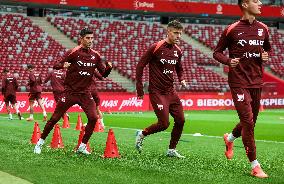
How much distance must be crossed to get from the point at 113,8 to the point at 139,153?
38.4 meters

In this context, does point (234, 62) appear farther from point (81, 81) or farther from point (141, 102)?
point (141, 102)

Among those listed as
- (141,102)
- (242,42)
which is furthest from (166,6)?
(242,42)

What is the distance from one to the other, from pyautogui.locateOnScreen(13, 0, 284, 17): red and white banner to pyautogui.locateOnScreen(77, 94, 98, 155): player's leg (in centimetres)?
3491

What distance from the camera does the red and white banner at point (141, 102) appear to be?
3281 cm

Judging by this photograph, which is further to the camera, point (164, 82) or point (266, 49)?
point (164, 82)

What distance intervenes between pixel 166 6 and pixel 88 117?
4124 cm

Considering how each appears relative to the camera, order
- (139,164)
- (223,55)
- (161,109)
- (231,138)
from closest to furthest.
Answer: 1. (223,55)
2. (139,164)
3. (231,138)
4. (161,109)

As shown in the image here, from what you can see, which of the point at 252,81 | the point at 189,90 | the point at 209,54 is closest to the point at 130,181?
the point at 252,81

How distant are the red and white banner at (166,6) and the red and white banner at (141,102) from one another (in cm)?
1377

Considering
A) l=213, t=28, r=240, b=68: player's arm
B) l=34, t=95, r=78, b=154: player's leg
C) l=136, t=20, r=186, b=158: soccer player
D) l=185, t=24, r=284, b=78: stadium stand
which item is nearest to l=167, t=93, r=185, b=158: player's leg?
l=136, t=20, r=186, b=158: soccer player

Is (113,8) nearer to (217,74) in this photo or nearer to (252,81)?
(217,74)

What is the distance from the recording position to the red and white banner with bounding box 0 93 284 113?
108ft

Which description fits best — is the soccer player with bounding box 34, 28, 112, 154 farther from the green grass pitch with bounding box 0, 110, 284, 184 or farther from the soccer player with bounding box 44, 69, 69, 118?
the soccer player with bounding box 44, 69, 69, 118

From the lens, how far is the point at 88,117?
36.6 feet
